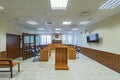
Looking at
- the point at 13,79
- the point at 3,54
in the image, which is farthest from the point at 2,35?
the point at 13,79

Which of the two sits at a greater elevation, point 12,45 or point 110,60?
point 12,45

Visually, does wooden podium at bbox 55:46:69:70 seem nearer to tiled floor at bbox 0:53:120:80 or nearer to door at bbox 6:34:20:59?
tiled floor at bbox 0:53:120:80

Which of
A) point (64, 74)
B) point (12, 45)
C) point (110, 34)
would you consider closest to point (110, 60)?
point (110, 34)

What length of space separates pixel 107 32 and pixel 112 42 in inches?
34.4

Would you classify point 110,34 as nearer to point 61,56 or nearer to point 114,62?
point 114,62

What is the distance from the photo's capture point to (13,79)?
4.66 meters

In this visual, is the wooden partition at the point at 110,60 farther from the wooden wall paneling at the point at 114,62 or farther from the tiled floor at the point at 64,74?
the tiled floor at the point at 64,74

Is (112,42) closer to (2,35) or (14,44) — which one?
(2,35)

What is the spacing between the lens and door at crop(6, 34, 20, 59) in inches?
348

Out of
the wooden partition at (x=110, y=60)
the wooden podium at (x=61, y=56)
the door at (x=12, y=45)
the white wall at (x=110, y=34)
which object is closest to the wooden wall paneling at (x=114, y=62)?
the wooden partition at (x=110, y=60)

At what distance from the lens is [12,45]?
31.5 feet

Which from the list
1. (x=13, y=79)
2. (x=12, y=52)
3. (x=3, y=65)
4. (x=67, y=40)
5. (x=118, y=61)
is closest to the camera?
(x=13, y=79)

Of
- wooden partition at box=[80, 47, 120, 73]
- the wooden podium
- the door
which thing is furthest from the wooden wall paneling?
the door

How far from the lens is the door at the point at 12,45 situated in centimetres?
883
